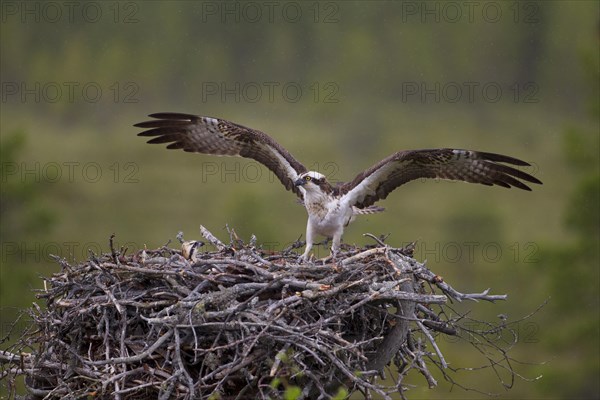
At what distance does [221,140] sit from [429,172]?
2048 mm

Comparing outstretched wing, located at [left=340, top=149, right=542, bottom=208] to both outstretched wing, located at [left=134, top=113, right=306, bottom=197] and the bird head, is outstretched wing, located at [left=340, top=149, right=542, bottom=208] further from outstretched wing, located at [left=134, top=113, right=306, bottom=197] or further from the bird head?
outstretched wing, located at [left=134, top=113, right=306, bottom=197]

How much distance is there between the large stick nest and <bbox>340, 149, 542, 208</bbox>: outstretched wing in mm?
1558

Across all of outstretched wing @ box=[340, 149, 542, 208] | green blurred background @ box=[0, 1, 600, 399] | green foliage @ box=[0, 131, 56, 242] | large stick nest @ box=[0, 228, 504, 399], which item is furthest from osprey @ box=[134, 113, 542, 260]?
green foliage @ box=[0, 131, 56, 242]

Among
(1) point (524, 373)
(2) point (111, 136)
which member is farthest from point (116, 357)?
(2) point (111, 136)

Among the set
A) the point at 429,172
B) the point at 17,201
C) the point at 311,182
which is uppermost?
the point at 429,172

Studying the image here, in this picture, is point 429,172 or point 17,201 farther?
point 17,201

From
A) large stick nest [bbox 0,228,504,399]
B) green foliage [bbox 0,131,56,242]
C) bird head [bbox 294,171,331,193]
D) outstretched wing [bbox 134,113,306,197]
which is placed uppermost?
outstretched wing [bbox 134,113,306,197]

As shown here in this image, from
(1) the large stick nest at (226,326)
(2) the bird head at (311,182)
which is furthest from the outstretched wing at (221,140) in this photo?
(1) the large stick nest at (226,326)

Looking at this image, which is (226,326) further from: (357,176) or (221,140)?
(221,140)

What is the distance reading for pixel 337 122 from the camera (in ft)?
211

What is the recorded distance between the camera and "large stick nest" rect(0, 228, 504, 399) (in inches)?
258

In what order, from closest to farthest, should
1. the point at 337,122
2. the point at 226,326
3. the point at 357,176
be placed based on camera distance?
1. the point at 226,326
2. the point at 357,176
3. the point at 337,122

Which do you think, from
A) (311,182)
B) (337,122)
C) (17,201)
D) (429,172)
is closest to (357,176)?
(311,182)

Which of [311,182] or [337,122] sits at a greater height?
[337,122]
